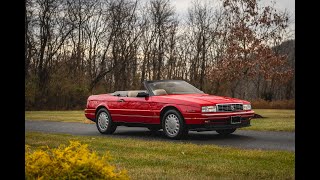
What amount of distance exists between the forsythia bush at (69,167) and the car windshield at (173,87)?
365cm

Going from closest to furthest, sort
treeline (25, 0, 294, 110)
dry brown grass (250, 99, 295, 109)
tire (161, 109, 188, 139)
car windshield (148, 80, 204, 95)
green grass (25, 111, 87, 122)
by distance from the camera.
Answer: green grass (25, 111, 87, 122), treeline (25, 0, 294, 110), car windshield (148, 80, 204, 95), dry brown grass (250, 99, 295, 109), tire (161, 109, 188, 139)

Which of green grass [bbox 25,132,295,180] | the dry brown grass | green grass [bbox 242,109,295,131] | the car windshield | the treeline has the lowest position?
green grass [bbox 25,132,295,180]

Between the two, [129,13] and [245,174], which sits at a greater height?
[129,13]

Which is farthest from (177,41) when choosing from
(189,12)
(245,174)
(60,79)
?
(245,174)

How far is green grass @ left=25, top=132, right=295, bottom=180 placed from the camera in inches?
186

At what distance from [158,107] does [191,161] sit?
311 centimetres

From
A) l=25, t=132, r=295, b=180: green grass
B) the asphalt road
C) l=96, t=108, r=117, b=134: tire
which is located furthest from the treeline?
l=96, t=108, r=117, b=134: tire

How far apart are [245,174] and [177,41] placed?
72.9 inches

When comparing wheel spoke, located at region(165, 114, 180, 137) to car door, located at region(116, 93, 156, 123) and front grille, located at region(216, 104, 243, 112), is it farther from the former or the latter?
front grille, located at region(216, 104, 243, 112)

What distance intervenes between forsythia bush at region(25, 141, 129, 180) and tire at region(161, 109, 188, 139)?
17.4 feet

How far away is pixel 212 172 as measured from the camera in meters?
4.83

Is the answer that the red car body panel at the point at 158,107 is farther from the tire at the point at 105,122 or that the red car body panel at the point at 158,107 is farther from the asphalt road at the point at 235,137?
the asphalt road at the point at 235,137

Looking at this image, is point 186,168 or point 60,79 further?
point 60,79
